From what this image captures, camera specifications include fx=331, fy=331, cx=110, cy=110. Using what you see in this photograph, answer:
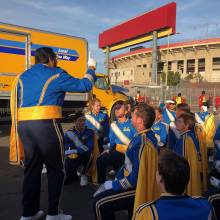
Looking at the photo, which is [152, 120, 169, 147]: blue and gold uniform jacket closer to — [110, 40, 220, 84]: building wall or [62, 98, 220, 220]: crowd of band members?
[62, 98, 220, 220]: crowd of band members

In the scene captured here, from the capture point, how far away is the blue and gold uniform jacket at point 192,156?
4.35 metres

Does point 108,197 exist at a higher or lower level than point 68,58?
lower

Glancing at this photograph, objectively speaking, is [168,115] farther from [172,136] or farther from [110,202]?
[110,202]

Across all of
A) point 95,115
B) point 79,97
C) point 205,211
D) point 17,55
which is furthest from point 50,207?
point 79,97

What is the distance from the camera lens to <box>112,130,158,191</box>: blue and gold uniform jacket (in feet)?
10.4

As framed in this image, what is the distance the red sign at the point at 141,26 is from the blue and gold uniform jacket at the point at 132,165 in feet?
160

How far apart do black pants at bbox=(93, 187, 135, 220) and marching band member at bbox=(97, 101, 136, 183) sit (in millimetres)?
2177

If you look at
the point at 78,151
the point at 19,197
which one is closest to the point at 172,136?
the point at 78,151

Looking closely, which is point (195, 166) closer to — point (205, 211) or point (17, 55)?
point (205, 211)

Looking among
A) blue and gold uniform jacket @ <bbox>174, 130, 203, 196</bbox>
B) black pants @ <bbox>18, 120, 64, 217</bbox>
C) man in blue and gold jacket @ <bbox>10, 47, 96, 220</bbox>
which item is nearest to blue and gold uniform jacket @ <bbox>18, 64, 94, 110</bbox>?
man in blue and gold jacket @ <bbox>10, 47, 96, 220</bbox>

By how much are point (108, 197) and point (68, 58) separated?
11419mm

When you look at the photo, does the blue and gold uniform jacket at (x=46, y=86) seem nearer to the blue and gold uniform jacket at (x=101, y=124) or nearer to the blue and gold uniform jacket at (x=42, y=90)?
the blue and gold uniform jacket at (x=42, y=90)

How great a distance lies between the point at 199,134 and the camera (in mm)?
4891

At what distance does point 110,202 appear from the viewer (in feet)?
10.1
